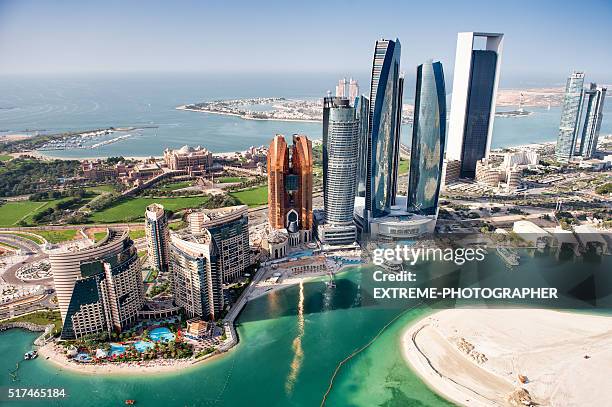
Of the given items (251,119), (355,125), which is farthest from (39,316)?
(251,119)

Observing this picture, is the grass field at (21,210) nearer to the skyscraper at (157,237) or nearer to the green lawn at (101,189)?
the green lawn at (101,189)

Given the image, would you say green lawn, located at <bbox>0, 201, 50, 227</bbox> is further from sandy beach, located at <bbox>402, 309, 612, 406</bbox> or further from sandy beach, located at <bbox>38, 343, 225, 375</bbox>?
sandy beach, located at <bbox>402, 309, 612, 406</bbox>

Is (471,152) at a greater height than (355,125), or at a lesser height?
lesser

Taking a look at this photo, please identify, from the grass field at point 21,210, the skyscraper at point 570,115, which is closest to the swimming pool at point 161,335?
the grass field at point 21,210

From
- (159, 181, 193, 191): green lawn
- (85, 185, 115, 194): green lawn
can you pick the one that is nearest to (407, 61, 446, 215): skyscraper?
(159, 181, 193, 191): green lawn

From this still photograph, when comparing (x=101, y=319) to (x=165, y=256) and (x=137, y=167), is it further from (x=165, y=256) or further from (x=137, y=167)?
(x=137, y=167)

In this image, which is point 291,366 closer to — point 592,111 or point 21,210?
point 21,210

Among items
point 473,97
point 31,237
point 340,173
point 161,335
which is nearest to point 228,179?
point 31,237

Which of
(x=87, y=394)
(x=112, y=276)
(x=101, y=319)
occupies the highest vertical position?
(x=112, y=276)
